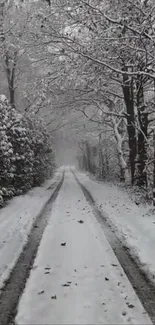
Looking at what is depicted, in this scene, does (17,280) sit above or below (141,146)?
below

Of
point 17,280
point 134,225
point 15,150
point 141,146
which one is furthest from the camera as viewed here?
point 15,150

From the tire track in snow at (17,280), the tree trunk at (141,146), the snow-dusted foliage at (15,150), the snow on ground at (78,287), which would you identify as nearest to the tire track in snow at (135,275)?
the snow on ground at (78,287)

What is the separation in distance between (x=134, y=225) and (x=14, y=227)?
3833mm

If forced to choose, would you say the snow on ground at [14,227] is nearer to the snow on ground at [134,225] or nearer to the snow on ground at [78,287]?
the snow on ground at [78,287]

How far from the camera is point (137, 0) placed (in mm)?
9391

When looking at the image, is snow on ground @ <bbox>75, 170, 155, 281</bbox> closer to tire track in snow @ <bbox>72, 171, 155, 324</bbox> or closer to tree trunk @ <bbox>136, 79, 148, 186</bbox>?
tire track in snow @ <bbox>72, 171, 155, 324</bbox>

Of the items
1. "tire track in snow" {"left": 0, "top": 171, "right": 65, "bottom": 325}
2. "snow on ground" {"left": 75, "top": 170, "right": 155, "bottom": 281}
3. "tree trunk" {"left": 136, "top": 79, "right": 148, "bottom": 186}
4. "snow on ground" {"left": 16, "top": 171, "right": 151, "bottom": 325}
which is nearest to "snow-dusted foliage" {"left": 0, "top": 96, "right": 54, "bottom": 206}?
"snow on ground" {"left": 75, "top": 170, "right": 155, "bottom": 281}

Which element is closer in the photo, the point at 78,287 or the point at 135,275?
the point at 78,287

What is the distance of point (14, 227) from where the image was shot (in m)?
10.6

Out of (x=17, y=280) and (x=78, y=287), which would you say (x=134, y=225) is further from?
(x=17, y=280)

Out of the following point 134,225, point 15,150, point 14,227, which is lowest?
point 14,227

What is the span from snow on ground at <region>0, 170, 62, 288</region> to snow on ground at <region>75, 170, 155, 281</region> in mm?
2680

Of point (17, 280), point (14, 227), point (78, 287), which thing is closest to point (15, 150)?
point (14, 227)

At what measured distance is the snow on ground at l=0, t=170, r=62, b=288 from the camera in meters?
7.17
